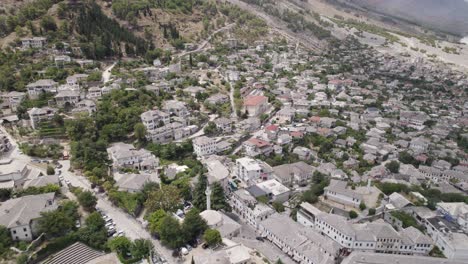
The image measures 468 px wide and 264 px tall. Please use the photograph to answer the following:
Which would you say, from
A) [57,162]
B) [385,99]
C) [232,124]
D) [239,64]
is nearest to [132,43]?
[239,64]

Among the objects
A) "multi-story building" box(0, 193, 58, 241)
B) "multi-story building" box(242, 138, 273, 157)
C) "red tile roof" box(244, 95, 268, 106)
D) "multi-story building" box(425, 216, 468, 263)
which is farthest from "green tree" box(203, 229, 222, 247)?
"red tile roof" box(244, 95, 268, 106)

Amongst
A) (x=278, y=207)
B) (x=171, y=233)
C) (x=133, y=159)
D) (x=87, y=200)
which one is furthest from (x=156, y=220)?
(x=133, y=159)

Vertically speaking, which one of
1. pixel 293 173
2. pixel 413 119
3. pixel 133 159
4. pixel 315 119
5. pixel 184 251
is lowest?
pixel 413 119

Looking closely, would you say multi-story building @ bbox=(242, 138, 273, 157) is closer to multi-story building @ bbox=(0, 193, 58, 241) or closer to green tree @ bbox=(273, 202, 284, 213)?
green tree @ bbox=(273, 202, 284, 213)

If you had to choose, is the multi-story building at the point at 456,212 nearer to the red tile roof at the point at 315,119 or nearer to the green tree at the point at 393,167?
the green tree at the point at 393,167

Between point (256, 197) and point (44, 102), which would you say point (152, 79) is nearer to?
point (44, 102)

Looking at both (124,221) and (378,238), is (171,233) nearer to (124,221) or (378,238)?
(124,221)

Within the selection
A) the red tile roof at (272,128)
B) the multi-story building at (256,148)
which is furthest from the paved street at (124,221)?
the red tile roof at (272,128)
